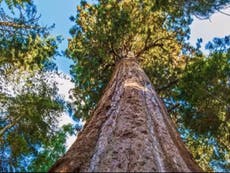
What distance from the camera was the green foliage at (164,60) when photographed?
29.8 ft

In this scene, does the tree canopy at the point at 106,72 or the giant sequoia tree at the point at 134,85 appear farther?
the tree canopy at the point at 106,72

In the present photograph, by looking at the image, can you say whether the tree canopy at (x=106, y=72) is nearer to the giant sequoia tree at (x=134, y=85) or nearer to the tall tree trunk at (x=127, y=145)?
the giant sequoia tree at (x=134, y=85)

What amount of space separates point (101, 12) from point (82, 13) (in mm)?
2040

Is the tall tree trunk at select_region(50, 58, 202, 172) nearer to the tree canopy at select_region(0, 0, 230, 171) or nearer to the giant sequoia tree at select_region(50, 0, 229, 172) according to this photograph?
the giant sequoia tree at select_region(50, 0, 229, 172)

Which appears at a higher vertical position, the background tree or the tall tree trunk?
the background tree

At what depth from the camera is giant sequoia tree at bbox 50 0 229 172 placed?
2861mm

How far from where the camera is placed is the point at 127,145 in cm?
295

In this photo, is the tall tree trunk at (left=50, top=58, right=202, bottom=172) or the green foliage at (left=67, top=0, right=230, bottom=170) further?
the green foliage at (left=67, top=0, right=230, bottom=170)

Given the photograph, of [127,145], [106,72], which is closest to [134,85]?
[127,145]

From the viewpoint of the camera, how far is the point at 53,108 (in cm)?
892

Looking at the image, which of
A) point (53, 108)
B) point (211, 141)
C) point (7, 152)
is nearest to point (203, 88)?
point (211, 141)

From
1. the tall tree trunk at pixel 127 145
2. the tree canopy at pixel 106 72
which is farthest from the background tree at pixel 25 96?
the tall tree trunk at pixel 127 145

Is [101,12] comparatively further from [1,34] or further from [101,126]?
[101,126]

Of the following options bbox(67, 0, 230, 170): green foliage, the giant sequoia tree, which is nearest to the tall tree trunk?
the giant sequoia tree
